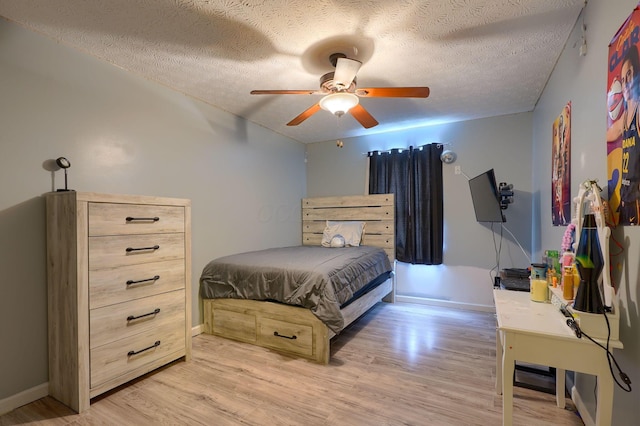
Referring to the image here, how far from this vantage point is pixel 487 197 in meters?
2.91

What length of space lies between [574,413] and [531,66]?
2.41 m

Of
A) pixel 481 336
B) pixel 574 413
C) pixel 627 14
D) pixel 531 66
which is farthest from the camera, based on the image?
pixel 481 336

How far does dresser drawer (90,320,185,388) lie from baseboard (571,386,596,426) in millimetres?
2591

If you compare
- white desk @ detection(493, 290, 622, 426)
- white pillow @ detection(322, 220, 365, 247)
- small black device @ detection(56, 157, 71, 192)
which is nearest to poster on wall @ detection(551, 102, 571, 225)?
white desk @ detection(493, 290, 622, 426)

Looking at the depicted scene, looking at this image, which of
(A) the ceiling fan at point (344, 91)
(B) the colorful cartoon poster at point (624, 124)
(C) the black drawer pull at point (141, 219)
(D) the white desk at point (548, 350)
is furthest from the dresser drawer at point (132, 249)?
(B) the colorful cartoon poster at point (624, 124)

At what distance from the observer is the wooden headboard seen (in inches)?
153

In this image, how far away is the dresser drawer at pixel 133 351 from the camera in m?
1.79

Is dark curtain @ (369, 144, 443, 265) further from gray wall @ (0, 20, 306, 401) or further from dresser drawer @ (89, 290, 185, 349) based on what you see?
dresser drawer @ (89, 290, 185, 349)

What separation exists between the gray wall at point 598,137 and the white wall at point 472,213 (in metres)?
1.06

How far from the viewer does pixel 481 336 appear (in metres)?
2.76

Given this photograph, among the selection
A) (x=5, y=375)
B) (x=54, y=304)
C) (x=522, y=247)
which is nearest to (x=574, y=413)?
(x=522, y=247)

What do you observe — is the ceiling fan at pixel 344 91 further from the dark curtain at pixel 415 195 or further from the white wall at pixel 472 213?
the dark curtain at pixel 415 195

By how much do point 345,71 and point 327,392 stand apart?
2083mm

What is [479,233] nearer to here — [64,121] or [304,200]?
[304,200]
